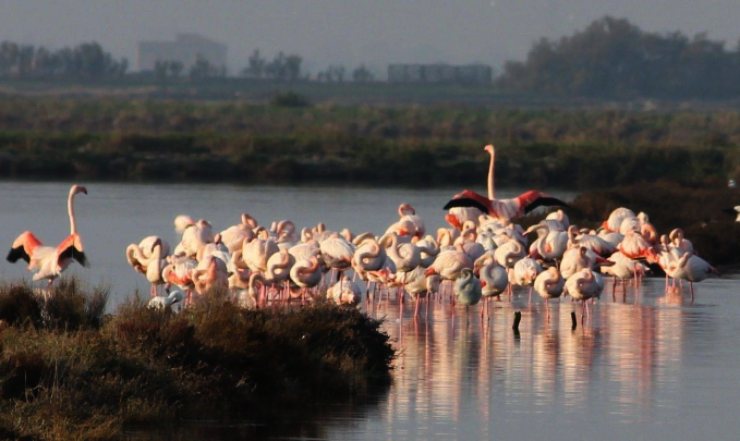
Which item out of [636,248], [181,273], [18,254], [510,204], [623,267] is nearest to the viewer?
[181,273]

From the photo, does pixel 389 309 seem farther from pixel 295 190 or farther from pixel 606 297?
pixel 295 190

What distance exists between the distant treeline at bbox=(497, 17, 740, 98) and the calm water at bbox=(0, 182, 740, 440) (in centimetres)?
15733

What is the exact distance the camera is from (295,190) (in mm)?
51281

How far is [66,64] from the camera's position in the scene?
18612cm

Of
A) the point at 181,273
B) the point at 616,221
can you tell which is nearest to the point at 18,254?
the point at 181,273

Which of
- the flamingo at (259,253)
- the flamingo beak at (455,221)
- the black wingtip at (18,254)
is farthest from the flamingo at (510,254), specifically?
the flamingo beak at (455,221)

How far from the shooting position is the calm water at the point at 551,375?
1399 cm

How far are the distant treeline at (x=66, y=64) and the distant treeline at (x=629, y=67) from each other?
132 feet

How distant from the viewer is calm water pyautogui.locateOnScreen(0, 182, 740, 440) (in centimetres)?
1399

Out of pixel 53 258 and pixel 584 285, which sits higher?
pixel 53 258

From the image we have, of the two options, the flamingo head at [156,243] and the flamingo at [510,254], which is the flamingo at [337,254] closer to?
the flamingo head at [156,243]

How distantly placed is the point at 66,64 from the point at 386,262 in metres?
168

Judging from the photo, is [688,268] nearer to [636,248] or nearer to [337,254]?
[636,248]

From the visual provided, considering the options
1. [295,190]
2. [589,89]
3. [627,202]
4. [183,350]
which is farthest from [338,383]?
[589,89]
